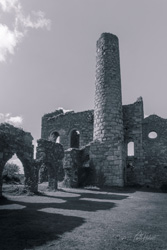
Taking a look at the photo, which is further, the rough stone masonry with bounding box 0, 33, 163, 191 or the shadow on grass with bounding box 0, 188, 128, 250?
the rough stone masonry with bounding box 0, 33, 163, 191

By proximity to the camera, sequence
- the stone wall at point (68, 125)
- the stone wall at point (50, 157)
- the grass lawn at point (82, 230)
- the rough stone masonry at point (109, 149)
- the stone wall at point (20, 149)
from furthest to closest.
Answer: the stone wall at point (68, 125) → the rough stone masonry at point (109, 149) → the stone wall at point (50, 157) → the stone wall at point (20, 149) → the grass lawn at point (82, 230)

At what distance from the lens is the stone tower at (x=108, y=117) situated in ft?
42.7

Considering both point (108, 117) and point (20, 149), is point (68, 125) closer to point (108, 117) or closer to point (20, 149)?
point (108, 117)

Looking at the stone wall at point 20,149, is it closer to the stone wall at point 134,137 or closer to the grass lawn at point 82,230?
the grass lawn at point 82,230

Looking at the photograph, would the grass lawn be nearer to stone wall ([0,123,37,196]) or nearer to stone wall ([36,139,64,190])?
stone wall ([0,123,37,196])

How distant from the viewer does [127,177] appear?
47.2 feet

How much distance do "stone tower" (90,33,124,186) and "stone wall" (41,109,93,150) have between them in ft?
12.5

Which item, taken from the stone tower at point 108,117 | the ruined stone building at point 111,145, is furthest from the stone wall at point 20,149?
the stone tower at point 108,117

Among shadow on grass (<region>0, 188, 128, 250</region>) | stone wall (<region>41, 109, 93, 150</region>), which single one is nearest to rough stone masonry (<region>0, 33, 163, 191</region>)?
stone wall (<region>41, 109, 93, 150</region>)

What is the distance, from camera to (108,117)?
13688 mm

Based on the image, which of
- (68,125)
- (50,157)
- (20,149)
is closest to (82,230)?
(20,149)

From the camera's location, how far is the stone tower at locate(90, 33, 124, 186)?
1302cm

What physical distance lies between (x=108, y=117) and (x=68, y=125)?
6.44 meters

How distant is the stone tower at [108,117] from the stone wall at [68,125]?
12.5ft
